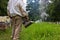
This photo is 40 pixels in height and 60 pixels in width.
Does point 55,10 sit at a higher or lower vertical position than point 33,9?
higher

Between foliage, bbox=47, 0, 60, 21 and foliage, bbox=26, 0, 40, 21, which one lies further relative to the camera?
foliage, bbox=26, 0, 40, 21

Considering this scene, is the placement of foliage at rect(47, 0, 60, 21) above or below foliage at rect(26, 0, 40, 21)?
above

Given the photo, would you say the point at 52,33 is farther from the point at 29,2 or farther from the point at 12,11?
the point at 29,2

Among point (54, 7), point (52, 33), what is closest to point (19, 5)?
point (52, 33)

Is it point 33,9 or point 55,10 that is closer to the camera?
point 55,10

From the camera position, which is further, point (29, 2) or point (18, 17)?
point (29, 2)

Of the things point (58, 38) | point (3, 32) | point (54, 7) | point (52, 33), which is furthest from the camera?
point (54, 7)

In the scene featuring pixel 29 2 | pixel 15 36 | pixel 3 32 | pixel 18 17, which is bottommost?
pixel 29 2

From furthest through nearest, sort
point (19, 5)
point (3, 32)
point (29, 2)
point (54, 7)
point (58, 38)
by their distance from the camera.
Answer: point (29, 2), point (54, 7), point (3, 32), point (58, 38), point (19, 5)

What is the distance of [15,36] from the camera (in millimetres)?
7059

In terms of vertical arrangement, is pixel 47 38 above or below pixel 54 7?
above

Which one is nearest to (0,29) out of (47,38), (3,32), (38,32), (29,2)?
(3,32)

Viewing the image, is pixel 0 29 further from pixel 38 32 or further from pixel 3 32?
pixel 38 32

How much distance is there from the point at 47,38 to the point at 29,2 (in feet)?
53.7
